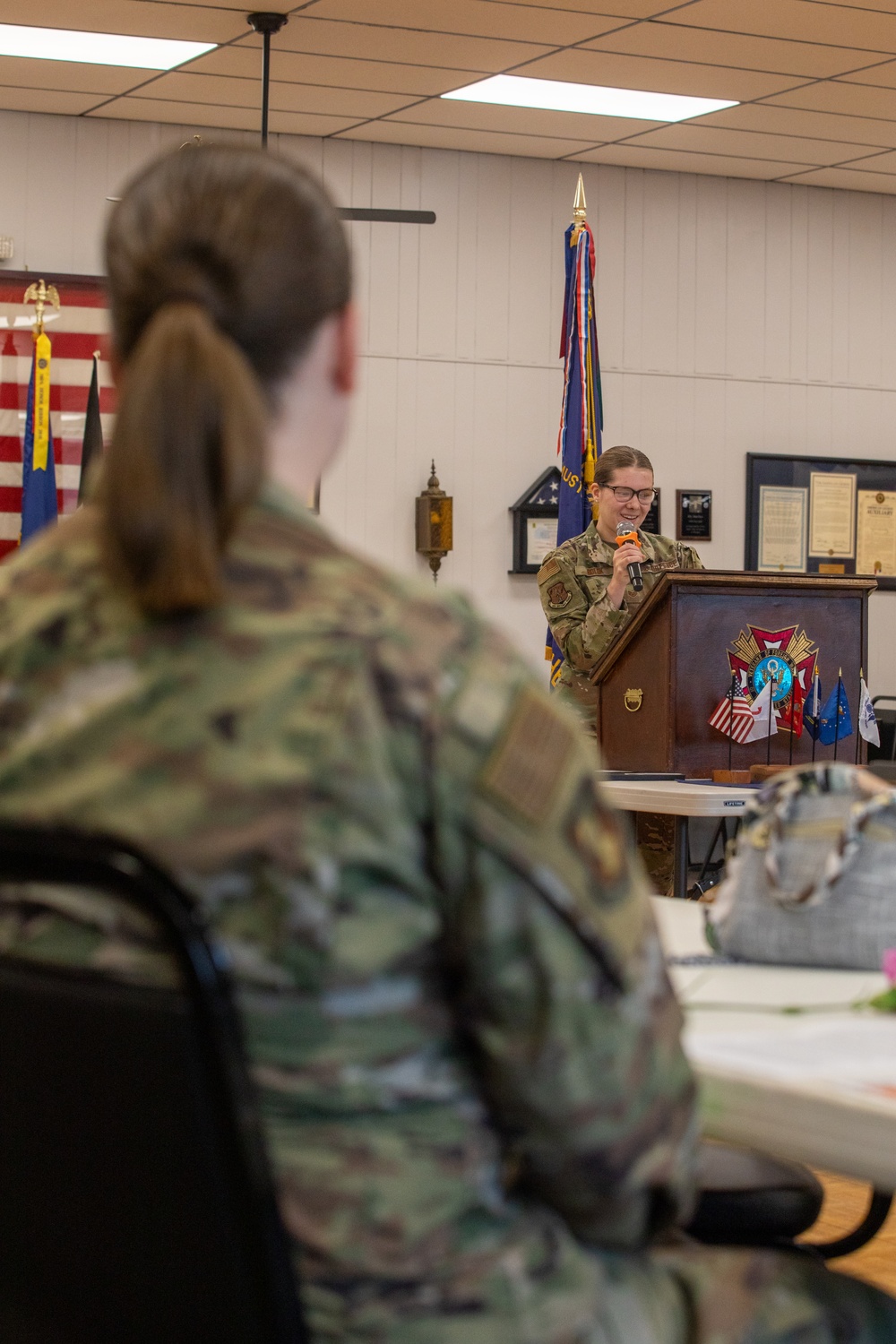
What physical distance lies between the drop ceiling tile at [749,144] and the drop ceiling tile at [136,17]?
2.24 metres

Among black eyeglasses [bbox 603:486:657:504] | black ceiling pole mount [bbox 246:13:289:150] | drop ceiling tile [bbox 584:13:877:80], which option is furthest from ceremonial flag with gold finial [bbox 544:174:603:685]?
black ceiling pole mount [bbox 246:13:289:150]

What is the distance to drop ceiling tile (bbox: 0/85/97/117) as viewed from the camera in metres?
6.84

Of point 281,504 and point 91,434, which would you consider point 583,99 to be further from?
point 281,504

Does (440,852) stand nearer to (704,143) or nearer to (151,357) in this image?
(151,357)

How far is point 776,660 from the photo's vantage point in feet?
13.9

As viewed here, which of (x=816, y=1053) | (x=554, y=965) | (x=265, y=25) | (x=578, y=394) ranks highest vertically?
(x=265, y=25)

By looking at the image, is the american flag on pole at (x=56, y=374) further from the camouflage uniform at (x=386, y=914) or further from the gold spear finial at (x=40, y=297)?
the camouflage uniform at (x=386, y=914)

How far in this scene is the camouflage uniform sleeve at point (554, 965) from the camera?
869mm

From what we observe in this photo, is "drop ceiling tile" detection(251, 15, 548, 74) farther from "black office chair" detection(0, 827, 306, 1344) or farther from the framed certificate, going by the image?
"black office chair" detection(0, 827, 306, 1344)

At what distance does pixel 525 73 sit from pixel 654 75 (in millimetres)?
519

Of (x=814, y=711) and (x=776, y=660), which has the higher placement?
(x=776, y=660)

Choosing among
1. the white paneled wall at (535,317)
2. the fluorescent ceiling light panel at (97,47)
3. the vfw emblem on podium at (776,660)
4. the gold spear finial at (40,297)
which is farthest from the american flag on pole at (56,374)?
the vfw emblem on podium at (776,660)

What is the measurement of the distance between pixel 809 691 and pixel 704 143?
4.21 meters

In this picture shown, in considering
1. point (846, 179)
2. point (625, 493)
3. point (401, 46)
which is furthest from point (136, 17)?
point (846, 179)
